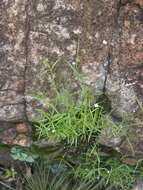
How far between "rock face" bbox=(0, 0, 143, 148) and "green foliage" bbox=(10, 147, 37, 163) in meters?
0.32

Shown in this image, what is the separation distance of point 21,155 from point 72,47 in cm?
73

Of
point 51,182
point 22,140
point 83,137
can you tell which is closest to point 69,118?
point 83,137

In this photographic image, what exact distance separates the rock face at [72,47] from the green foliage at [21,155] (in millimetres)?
317

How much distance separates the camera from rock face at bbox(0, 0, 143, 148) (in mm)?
2299

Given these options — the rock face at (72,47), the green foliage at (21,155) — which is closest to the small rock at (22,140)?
the green foliage at (21,155)

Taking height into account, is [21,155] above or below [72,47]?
below

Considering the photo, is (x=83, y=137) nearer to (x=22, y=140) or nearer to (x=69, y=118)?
(x=69, y=118)

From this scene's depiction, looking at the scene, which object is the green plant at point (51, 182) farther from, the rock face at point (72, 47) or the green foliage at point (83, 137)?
the rock face at point (72, 47)

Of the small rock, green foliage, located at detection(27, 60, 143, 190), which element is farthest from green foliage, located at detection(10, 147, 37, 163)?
green foliage, located at detection(27, 60, 143, 190)

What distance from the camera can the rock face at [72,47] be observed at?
230 centimetres

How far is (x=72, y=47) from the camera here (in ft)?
7.73

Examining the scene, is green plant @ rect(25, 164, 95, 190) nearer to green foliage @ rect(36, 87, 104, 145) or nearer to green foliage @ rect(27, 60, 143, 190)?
green foliage @ rect(27, 60, 143, 190)

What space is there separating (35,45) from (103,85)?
0.41 m

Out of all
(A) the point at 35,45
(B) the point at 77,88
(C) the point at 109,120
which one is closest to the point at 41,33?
(A) the point at 35,45
